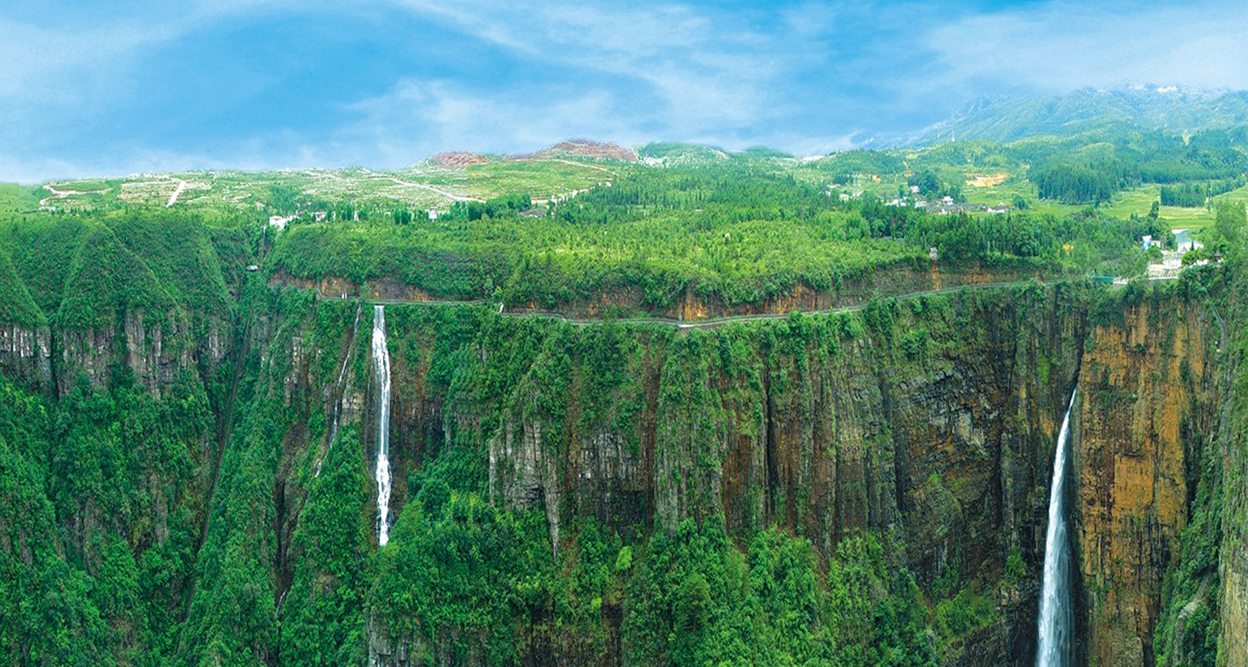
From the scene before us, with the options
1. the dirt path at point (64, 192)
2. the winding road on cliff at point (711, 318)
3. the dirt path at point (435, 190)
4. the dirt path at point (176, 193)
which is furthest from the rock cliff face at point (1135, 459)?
the dirt path at point (64, 192)

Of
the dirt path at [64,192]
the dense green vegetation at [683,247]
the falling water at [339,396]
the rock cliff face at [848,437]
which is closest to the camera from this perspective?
the rock cliff face at [848,437]

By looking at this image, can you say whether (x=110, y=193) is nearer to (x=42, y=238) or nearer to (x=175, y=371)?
(x=42, y=238)

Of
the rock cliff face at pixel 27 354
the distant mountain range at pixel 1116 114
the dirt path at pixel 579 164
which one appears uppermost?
the distant mountain range at pixel 1116 114

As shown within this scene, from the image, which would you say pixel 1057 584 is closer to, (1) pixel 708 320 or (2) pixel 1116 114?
(1) pixel 708 320

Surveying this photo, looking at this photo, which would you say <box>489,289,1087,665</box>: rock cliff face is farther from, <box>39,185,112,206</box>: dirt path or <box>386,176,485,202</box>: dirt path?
<box>39,185,112,206</box>: dirt path

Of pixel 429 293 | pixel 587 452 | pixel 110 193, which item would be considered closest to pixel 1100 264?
pixel 587 452

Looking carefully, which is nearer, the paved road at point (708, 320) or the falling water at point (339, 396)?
the paved road at point (708, 320)

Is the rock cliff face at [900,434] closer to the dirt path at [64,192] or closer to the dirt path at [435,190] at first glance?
the dirt path at [435,190]

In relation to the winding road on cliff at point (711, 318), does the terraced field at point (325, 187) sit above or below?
above
